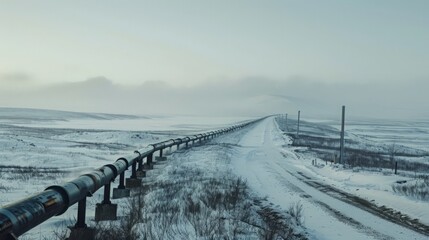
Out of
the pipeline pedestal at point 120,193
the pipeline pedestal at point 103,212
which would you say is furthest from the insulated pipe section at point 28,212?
the pipeline pedestal at point 120,193

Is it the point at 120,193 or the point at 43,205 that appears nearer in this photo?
the point at 43,205

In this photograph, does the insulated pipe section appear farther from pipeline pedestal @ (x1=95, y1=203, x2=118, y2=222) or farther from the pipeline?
pipeline pedestal @ (x1=95, y1=203, x2=118, y2=222)

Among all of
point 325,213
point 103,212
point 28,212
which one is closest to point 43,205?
point 28,212

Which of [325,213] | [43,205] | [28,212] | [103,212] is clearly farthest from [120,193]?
[28,212]

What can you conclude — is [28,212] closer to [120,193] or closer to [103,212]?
[103,212]

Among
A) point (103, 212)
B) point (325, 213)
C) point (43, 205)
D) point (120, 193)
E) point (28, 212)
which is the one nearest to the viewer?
point (28, 212)

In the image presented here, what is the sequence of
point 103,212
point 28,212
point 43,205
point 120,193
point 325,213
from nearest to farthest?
point 28,212 → point 43,205 → point 103,212 → point 325,213 → point 120,193

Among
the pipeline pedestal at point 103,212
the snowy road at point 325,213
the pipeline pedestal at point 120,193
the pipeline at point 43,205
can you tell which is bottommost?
the snowy road at point 325,213

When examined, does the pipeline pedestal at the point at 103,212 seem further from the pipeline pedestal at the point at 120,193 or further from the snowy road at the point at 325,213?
the snowy road at the point at 325,213

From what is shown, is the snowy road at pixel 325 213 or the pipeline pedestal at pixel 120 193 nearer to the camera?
the snowy road at pixel 325 213

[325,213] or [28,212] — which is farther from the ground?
[28,212]

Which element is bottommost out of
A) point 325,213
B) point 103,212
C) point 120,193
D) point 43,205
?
point 325,213

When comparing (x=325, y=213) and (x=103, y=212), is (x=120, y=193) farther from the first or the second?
(x=325, y=213)

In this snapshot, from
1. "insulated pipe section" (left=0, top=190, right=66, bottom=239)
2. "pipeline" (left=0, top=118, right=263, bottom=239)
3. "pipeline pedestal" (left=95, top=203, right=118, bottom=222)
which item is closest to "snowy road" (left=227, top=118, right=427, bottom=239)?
"pipeline pedestal" (left=95, top=203, right=118, bottom=222)
